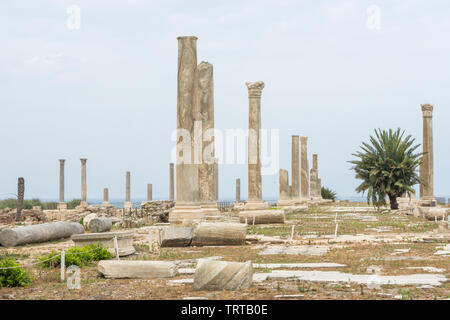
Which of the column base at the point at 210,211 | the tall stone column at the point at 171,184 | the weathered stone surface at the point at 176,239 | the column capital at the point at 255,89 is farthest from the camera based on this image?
the tall stone column at the point at 171,184

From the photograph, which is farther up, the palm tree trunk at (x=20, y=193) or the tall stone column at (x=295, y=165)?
the tall stone column at (x=295, y=165)

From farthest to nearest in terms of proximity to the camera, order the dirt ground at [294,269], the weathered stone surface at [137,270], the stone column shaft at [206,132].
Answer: the stone column shaft at [206,132], the weathered stone surface at [137,270], the dirt ground at [294,269]

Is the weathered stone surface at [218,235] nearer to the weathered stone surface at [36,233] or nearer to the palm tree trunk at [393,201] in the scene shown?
the weathered stone surface at [36,233]

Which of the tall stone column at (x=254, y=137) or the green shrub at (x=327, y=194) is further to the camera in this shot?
the green shrub at (x=327, y=194)

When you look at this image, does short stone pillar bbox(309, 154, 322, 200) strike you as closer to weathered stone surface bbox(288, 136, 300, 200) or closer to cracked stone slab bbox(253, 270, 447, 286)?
weathered stone surface bbox(288, 136, 300, 200)

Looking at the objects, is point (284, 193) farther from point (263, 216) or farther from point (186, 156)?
point (186, 156)

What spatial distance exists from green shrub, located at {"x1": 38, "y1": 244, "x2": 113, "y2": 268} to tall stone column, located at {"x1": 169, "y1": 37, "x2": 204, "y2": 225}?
5.67m

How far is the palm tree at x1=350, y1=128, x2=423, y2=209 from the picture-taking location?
32812mm

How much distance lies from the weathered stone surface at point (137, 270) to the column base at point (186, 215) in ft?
27.3

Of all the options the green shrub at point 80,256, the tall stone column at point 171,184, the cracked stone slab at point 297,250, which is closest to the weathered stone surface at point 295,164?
the tall stone column at point 171,184

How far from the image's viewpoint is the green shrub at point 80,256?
12172 millimetres

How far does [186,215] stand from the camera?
19.0 meters

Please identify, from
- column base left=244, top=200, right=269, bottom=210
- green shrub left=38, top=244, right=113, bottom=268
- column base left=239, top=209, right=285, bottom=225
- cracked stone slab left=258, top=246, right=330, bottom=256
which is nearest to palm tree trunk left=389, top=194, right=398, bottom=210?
column base left=244, top=200, right=269, bottom=210
